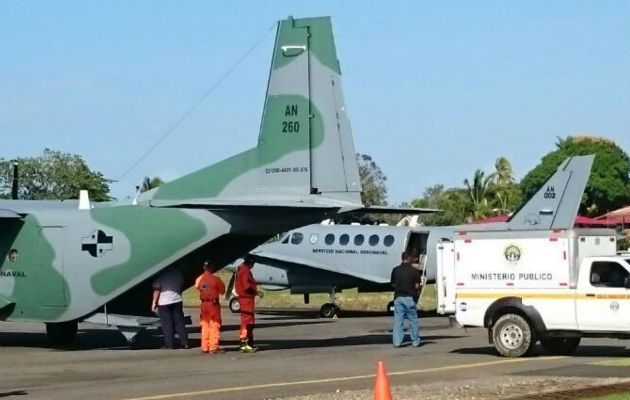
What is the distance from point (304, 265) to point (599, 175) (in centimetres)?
7042

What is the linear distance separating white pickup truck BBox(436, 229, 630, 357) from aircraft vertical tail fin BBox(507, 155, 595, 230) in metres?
12.1

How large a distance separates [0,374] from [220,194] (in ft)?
19.8

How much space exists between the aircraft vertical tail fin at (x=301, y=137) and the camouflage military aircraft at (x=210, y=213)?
2 centimetres

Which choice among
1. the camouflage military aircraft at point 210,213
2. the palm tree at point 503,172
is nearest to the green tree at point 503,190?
the palm tree at point 503,172

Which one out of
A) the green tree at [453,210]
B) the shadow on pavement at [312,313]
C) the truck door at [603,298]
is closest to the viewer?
the truck door at [603,298]

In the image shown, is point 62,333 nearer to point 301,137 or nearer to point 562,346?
point 301,137

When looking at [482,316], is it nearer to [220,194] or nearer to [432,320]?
[220,194]

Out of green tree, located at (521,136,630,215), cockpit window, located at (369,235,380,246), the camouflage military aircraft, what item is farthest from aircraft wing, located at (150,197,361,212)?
green tree, located at (521,136,630,215)

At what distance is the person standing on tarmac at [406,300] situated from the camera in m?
23.1

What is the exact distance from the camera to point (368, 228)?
36.2 m

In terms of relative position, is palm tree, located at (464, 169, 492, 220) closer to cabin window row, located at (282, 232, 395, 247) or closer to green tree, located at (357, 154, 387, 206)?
green tree, located at (357, 154, 387, 206)

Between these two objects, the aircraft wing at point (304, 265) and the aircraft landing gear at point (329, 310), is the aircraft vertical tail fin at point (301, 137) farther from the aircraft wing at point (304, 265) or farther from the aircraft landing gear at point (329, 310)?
the aircraft wing at point (304, 265)

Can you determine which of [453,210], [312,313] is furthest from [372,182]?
[312,313]

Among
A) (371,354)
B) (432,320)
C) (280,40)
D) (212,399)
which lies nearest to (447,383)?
(212,399)
